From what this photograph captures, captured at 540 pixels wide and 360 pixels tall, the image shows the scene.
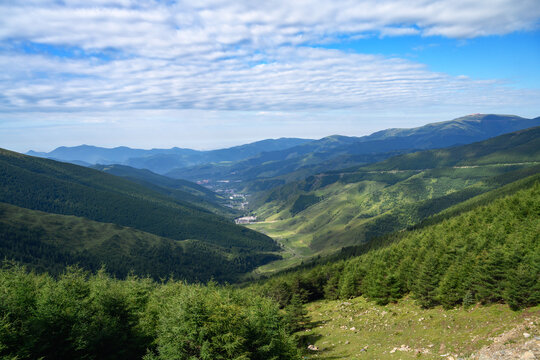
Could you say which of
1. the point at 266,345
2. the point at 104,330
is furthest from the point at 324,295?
the point at 104,330

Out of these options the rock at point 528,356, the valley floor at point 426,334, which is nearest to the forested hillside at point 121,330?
the valley floor at point 426,334

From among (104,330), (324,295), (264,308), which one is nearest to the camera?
(104,330)

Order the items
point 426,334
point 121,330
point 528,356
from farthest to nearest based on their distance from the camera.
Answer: point 426,334, point 121,330, point 528,356

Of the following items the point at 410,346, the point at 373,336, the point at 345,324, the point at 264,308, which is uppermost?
the point at 264,308

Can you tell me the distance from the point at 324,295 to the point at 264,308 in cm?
6526

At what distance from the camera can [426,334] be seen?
47938 mm

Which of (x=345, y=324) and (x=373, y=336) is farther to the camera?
(x=345, y=324)

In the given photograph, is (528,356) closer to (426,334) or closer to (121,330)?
(426,334)

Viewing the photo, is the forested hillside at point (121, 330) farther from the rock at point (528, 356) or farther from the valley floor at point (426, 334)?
the rock at point (528, 356)

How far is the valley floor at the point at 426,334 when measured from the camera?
36.6 meters

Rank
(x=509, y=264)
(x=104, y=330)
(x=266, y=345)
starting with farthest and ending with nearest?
(x=509, y=264)
(x=104, y=330)
(x=266, y=345)

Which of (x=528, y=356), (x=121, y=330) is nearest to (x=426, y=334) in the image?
(x=528, y=356)

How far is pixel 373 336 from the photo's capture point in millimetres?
54594

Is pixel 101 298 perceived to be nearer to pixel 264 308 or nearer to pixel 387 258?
pixel 264 308
